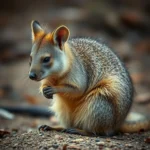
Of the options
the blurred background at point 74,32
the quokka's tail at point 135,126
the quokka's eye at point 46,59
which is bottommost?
the quokka's tail at point 135,126

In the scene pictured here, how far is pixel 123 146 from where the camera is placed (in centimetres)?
659

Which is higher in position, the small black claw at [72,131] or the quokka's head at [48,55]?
the quokka's head at [48,55]

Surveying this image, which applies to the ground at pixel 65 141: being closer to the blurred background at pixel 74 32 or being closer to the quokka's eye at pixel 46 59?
the quokka's eye at pixel 46 59

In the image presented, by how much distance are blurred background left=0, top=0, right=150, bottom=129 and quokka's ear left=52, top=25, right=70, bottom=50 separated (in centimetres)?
424

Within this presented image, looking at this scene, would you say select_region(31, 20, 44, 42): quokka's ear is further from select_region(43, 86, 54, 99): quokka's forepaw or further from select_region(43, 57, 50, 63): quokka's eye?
select_region(43, 86, 54, 99): quokka's forepaw

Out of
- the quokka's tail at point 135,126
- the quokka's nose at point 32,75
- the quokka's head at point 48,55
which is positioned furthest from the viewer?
the quokka's tail at point 135,126

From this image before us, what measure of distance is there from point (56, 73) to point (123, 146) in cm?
153

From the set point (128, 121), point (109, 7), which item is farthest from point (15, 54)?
point (128, 121)

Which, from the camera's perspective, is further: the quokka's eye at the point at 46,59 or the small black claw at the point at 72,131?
the small black claw at the point at 72,131

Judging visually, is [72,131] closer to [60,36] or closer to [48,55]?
[48,55]

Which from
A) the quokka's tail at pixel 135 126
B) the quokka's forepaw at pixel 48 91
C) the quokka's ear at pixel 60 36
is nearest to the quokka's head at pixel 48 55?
the quokka's ear at pixel 60 36

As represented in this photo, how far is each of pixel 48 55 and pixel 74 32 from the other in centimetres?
992

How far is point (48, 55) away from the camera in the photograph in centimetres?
690

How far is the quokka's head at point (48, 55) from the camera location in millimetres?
6770
